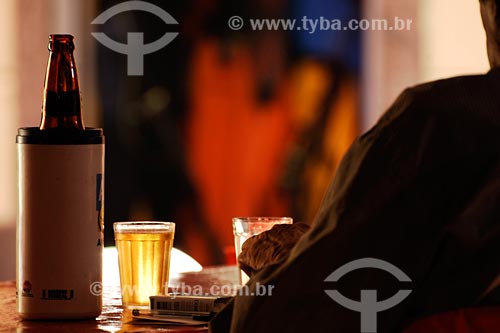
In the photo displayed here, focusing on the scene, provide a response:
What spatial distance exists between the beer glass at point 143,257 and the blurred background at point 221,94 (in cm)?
234

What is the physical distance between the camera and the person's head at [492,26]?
916 mm

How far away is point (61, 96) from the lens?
1.09 m

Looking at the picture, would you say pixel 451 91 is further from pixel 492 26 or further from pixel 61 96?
pixel 61 96

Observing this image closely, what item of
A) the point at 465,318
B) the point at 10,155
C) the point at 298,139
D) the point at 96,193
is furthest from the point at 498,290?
the point at 298,139

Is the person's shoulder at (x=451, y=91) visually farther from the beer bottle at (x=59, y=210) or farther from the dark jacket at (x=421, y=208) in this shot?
the beer bottle at (x=59, y=210)

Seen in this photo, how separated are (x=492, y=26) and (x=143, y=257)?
0.51 meters

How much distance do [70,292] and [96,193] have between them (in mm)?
116

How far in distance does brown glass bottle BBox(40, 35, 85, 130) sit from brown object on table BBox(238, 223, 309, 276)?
0.24 metres

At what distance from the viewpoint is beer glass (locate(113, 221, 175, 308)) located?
1184 mm

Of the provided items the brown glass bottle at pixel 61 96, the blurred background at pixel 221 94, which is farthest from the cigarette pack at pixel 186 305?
the blurred background at pixel 221 94

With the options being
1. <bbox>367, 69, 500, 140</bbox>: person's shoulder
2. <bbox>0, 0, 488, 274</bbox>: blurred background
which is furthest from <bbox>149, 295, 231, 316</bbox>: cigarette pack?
<bbox>0, 0, 488, 274</bbox>: blurred background

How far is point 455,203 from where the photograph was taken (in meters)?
0.85

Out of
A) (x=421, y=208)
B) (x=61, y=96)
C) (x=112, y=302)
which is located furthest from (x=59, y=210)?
(x=421, y=208)

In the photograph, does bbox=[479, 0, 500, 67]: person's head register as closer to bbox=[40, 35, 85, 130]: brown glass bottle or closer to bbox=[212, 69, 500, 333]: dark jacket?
bbox=[212, 69, 500, 333]: dark jacket
